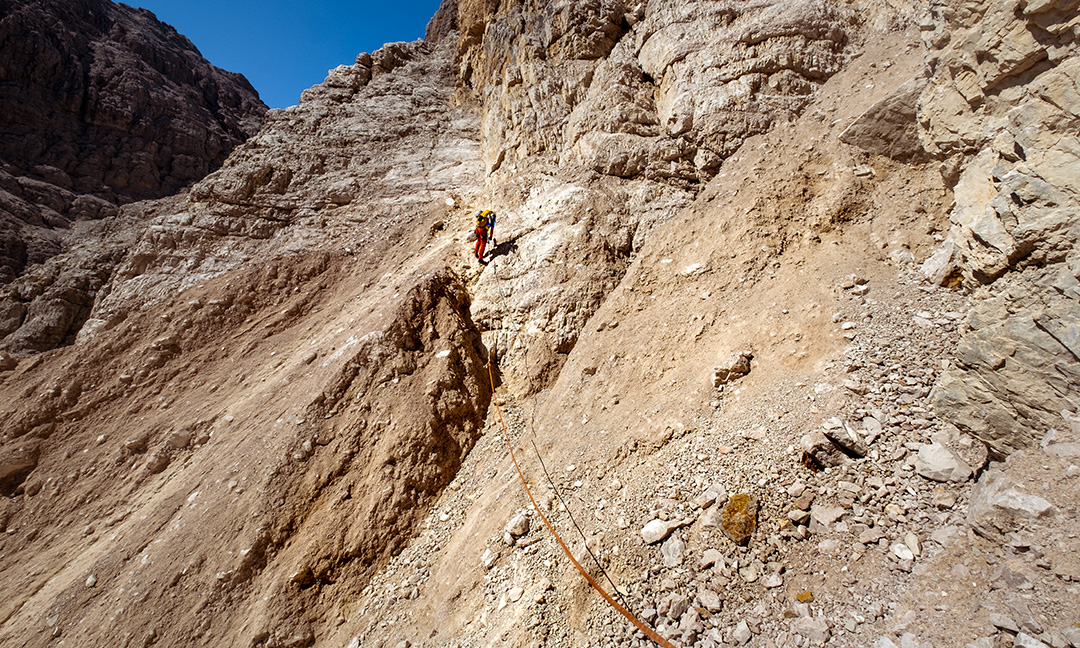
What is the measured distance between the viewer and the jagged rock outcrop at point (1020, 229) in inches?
142

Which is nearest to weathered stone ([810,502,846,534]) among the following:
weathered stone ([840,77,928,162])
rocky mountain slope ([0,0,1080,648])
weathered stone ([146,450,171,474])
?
rocky mountain slope ([0,0,1080,648])

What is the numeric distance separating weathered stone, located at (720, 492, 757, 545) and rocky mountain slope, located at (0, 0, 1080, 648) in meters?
0.03

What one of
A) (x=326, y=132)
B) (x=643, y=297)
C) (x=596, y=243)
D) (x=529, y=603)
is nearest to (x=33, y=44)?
(x=326, y=132)

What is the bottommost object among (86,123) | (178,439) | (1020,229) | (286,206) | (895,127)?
(1020,229)

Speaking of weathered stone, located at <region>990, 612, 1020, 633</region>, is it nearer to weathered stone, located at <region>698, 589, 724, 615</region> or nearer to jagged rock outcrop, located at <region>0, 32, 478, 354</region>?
weathered stone, located at <region>698, 589, 724, 615</region>

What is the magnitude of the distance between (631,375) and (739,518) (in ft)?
10.4

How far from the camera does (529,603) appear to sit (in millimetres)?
4809

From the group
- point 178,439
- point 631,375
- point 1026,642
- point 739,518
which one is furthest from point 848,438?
point 178,439

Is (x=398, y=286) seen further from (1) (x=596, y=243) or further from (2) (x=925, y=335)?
(2) (x=925, y=335)

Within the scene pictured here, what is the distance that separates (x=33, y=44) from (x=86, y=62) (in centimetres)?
187

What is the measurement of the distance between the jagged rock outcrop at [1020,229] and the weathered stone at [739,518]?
207 cm

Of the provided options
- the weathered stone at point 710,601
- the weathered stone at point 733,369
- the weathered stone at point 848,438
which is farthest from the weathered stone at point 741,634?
the weathered stone at point 733,369

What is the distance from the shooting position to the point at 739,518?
14.0 feet

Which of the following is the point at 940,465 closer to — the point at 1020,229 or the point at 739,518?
the point at 739,518
